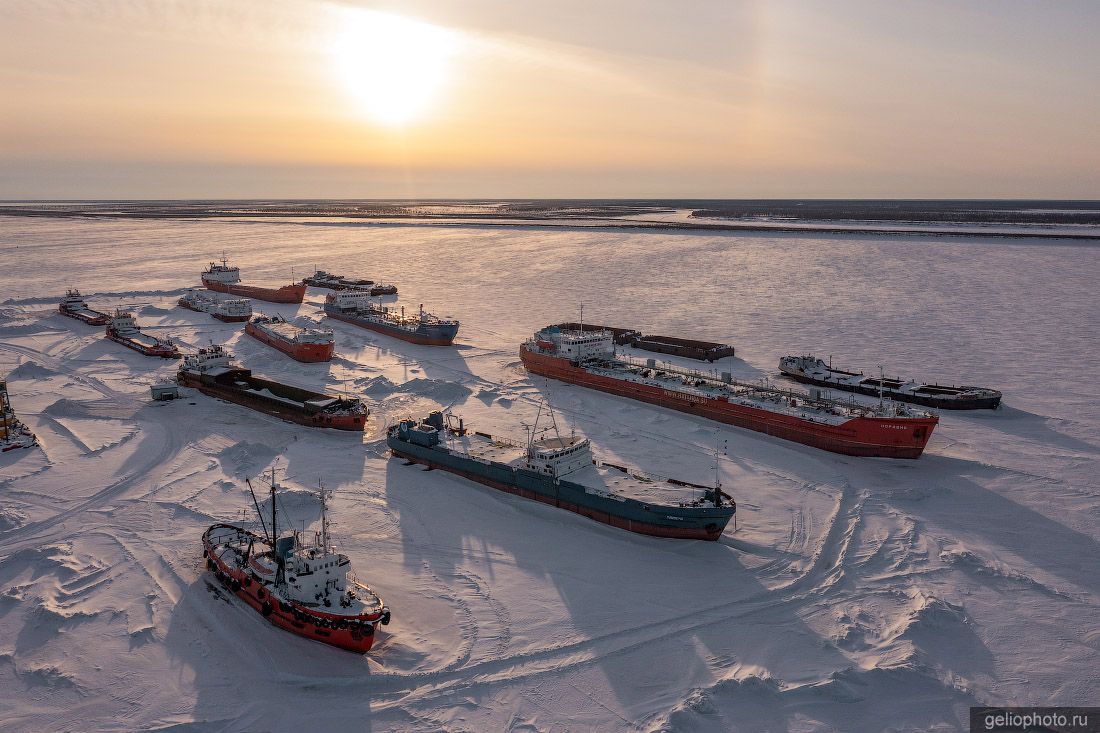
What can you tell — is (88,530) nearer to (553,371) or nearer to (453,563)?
(453,563)

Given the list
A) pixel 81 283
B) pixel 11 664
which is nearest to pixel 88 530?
pixel 11 664

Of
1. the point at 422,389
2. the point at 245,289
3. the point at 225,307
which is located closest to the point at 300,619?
the point at 422,389

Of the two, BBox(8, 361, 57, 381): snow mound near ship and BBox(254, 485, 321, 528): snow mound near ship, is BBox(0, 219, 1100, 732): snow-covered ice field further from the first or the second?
BBox(254, 485, 321, 528): snow mound near ship

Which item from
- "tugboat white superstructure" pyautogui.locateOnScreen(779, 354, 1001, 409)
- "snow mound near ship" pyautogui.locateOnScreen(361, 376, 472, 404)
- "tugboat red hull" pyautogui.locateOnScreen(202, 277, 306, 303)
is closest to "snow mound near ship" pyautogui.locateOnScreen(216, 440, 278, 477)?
"snow mound near ship" pyautogui.locateOnScreen(361, 376, 472, 404)

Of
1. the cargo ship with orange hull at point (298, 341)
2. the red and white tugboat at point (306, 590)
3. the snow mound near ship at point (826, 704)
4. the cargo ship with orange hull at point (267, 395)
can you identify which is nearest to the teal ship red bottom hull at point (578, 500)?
the cargo ship with orange hull at point (267, 395)

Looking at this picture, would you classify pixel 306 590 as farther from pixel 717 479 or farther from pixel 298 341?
pixel 298 341
